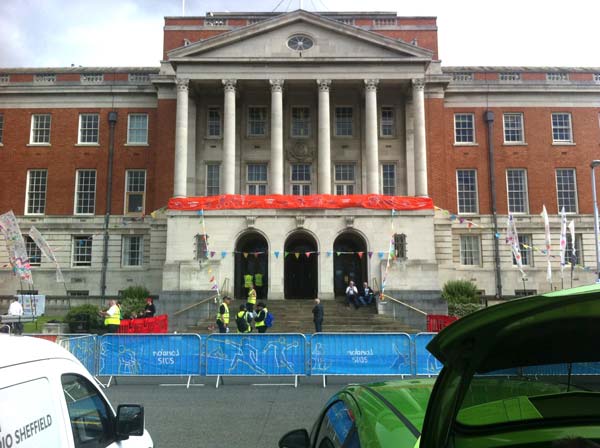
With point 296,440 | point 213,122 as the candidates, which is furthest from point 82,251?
point 296,440

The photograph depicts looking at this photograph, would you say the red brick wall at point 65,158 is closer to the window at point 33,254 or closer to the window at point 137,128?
the window at point 137,128

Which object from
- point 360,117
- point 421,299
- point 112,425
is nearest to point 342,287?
point 421,299

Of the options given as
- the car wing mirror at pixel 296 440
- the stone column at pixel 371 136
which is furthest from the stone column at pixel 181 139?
the car wing mirror at pixel 296 440

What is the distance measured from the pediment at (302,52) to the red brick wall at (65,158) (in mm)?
7245

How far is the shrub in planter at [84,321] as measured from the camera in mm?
24344

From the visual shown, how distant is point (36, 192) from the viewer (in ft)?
123

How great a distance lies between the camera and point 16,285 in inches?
1409

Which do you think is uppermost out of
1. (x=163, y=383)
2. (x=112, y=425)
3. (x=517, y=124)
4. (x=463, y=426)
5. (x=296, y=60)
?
(x=296, y=60)

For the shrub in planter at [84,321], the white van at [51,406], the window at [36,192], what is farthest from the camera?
the window at [36,192]

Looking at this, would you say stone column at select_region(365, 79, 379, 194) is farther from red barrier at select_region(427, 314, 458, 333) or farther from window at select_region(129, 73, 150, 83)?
window at select_region(129, 73, 150, 83)

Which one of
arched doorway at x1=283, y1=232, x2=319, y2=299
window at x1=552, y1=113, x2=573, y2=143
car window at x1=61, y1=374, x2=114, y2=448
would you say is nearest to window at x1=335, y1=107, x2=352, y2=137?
arched doorway at x1=283, y1=232, x2=319, y2=299

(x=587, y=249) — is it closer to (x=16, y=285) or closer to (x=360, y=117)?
(x=360, y=117)

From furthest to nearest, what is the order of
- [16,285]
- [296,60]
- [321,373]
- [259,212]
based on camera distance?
[16,285], [296,60], [259,212], [321,373]

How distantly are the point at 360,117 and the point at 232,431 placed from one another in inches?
1176
